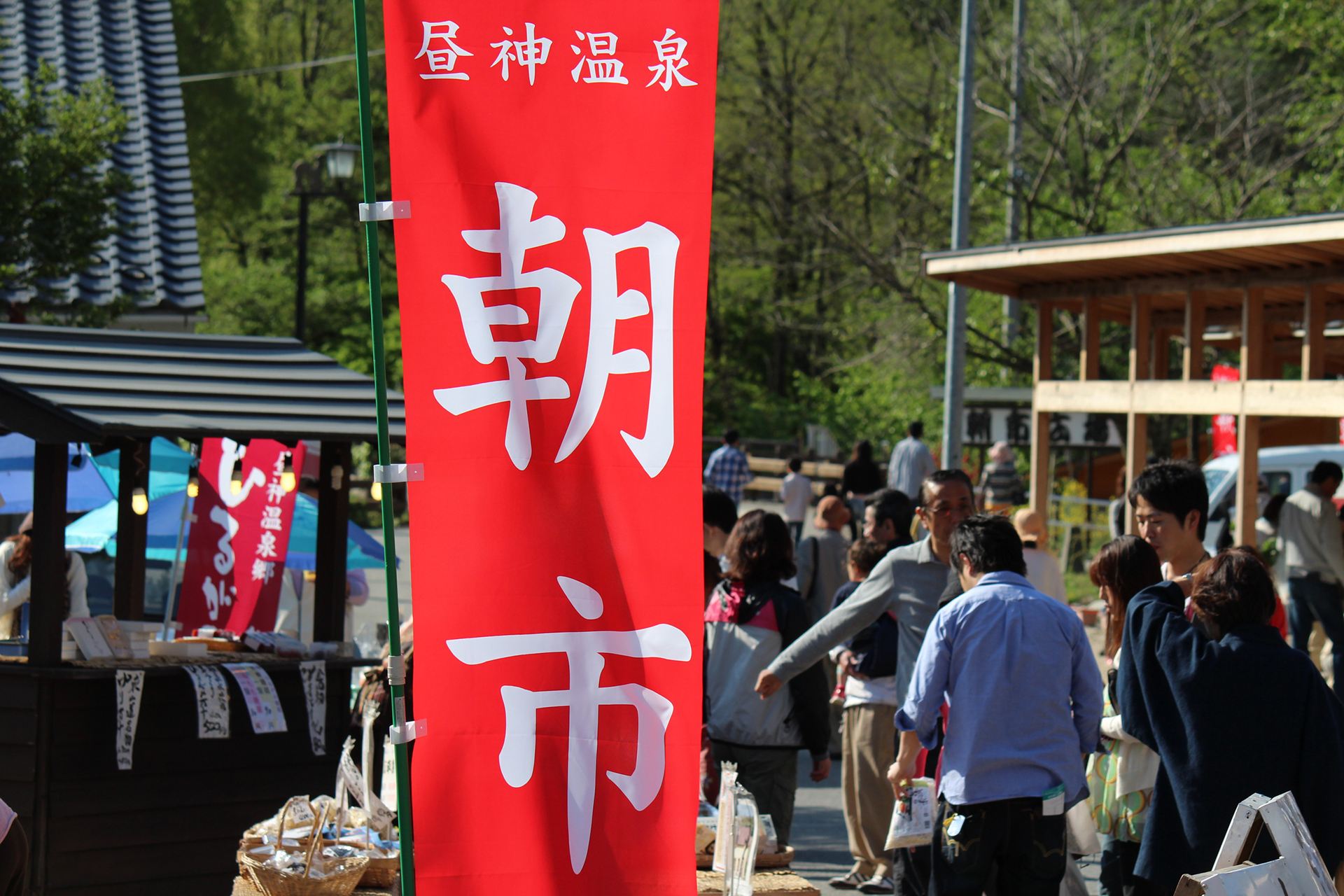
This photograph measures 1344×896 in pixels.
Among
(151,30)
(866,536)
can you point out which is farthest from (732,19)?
(866,536)

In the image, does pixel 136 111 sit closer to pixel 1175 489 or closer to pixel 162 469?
pixel 162 469

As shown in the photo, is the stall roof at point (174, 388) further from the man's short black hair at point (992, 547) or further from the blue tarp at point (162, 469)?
the man's short black hair at point (992, 547)

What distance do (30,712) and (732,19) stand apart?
25604mm

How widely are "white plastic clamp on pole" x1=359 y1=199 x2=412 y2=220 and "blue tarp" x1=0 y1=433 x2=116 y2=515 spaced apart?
6.89 m

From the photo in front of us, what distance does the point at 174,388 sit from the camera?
633 centimetres

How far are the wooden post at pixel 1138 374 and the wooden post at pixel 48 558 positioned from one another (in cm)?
824

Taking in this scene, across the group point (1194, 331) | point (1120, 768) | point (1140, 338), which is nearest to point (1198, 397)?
point (1194, 331)

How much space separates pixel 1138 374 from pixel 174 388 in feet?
26.2

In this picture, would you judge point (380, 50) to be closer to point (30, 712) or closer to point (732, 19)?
point (732, 19)

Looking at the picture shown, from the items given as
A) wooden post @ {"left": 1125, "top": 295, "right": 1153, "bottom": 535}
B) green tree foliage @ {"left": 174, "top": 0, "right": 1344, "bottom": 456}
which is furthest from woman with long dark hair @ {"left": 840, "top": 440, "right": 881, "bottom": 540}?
green tree foliage @ {"left": 174, "top": 0, "right": 1344, "bottom": 456}

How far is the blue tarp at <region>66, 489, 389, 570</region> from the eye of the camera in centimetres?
924

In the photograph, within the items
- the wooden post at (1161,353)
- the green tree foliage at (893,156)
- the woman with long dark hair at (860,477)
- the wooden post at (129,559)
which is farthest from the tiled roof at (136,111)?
the wooden post at (1161,353)

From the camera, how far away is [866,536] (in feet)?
23.0

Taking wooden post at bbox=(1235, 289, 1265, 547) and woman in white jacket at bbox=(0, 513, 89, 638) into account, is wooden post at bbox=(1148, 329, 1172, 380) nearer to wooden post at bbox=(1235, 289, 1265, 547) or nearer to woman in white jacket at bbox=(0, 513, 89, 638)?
wooden post at bbox=(1235, 289, 1265, 547)
